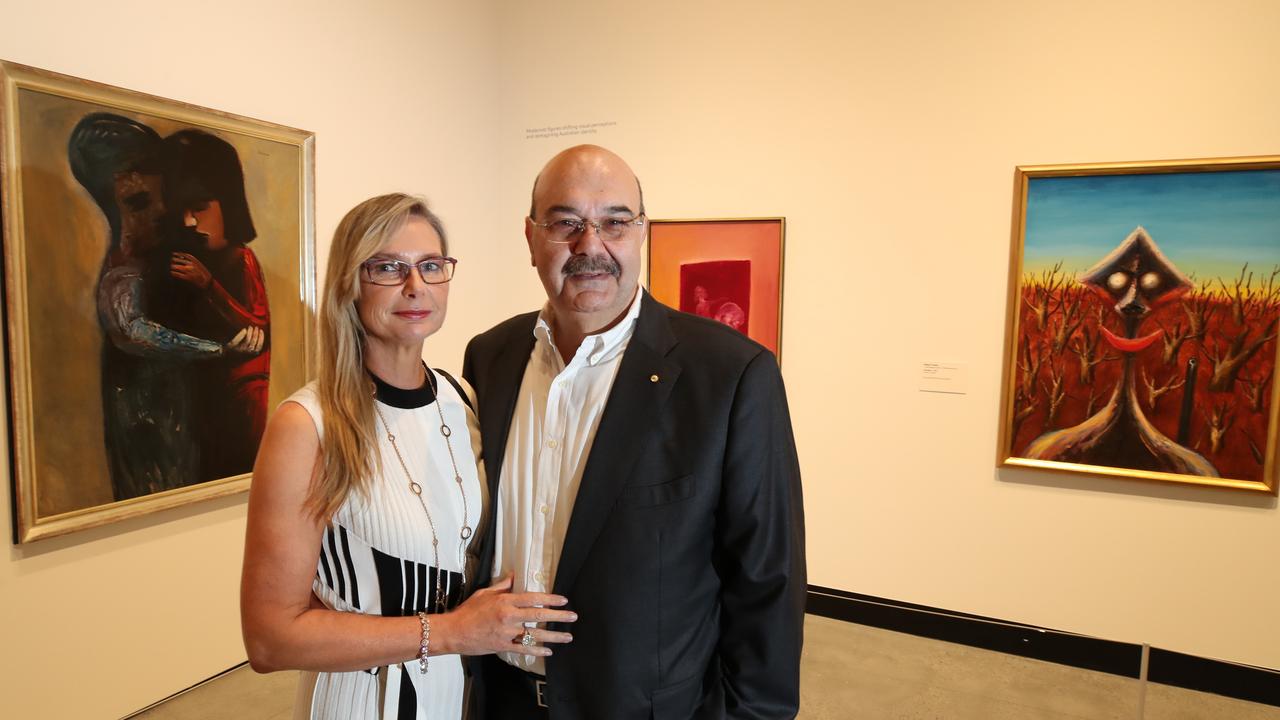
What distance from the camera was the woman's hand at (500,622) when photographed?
1.51 m

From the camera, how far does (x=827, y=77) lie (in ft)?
12.8

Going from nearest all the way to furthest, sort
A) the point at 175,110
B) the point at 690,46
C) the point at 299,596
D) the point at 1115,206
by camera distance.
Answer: the point at 299,596, the point at 175,110, the point at 1115,206, the point at 690,46

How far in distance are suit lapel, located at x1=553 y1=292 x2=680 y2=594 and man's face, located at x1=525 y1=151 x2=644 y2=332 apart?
0.41ft

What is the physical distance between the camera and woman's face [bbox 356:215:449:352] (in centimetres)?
160

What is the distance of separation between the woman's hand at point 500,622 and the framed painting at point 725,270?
275 centimetres

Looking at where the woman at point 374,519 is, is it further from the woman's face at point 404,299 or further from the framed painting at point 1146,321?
the framed painting at point 1146,321

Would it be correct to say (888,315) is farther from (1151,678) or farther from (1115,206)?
(1151,678)

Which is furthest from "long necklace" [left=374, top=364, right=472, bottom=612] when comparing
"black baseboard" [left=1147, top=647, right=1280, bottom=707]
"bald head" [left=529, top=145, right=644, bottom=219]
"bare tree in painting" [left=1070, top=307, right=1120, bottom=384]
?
"black baseboard" [left=1147, top=647, right=1280, bottom=707]

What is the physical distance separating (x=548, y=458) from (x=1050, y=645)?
3.27m

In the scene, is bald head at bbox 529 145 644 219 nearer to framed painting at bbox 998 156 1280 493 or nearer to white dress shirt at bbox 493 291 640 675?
white dress shirt at bbox 493 291 640 675

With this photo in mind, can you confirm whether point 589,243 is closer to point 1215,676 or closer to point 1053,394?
point 1053,394

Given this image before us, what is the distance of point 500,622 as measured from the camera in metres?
1.51

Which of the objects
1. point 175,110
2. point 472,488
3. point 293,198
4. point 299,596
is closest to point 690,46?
point 293,198

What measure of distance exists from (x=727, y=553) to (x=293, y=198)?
2.85 m
